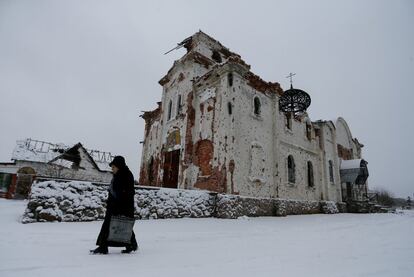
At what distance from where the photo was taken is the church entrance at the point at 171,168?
52.5 feet

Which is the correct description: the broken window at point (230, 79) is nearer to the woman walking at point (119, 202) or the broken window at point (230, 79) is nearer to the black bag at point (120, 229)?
the woman walking at point (119, 202)

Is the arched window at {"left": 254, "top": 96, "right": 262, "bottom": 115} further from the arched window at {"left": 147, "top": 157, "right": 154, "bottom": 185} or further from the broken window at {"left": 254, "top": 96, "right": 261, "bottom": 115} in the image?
the arched window at {"left": 147, "top": 157, "right": 154, "bottom": 185}

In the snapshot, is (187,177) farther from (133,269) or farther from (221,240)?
(133,269)

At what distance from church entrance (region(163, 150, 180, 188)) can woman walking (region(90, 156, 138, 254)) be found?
11.3 meters

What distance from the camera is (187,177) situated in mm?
14406

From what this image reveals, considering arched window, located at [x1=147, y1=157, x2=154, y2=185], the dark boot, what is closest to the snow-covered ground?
the dark boot

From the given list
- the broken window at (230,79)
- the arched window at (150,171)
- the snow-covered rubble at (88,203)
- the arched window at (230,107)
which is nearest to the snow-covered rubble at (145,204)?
the snow-covered rubble at (88,203)

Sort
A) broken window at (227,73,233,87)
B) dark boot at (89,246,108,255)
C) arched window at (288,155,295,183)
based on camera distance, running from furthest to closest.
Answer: arched window at (288,155,295,183)
broken window at (227,73,233,87)
dark boot at (89,246,108,255)

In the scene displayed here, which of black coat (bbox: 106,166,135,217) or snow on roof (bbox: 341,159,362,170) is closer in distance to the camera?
black coat (bbox: 106,166,135,217)

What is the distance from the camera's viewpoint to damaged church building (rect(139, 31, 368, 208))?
13.1 meters

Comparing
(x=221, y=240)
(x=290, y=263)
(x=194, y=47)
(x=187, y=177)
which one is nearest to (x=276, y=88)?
(x=194, y=47)

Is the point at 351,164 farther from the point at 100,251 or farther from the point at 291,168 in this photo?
the point at 100,251

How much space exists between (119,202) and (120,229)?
1.53 feet

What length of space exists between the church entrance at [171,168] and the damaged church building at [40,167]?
42.2ft
